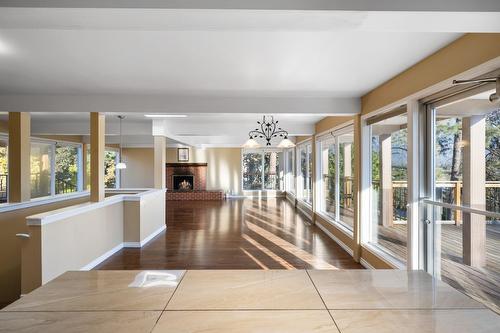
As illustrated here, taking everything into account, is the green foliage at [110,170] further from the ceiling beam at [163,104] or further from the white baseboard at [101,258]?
the ceiling beam at [163,104]

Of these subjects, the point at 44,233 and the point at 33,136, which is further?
the point at 33,136

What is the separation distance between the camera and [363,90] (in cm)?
398

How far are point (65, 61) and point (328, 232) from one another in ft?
17.0

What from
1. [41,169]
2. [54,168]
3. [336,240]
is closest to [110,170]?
[54,168]

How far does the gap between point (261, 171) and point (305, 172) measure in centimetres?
393

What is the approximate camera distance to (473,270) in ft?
8.40

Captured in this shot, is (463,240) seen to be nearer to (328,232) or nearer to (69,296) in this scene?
(69,296)

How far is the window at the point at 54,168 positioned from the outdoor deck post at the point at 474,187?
8.83 meters

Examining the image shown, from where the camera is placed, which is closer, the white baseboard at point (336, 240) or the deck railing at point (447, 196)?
the deck railing at point (447, 196)

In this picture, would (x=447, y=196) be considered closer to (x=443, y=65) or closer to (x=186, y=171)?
(x=443, y=65)

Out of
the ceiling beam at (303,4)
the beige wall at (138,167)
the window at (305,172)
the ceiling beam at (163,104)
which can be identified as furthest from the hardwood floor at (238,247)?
the beige wall at (138,167)

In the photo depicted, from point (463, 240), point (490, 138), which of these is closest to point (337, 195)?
point (463, 240)

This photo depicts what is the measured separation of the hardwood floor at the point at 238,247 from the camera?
14.1 ft

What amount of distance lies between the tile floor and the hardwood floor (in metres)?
2.88
